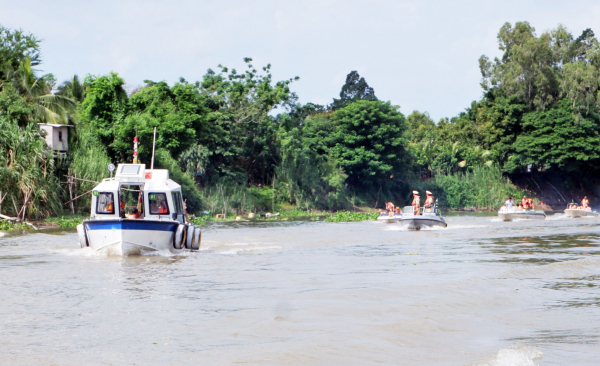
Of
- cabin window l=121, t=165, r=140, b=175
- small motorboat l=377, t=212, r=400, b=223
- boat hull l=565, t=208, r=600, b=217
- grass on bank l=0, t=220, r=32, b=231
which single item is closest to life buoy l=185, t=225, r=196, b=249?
cabin window l=121, t=165, r=140, b=175

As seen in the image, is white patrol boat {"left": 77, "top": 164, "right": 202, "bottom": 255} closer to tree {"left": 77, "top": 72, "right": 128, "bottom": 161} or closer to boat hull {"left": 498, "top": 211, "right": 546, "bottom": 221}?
tree {"left": 77, "top": 72, "right": 128, "bottom": 161}

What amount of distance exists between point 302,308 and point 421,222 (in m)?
19.7

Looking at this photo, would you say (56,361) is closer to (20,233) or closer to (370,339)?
(370,339)

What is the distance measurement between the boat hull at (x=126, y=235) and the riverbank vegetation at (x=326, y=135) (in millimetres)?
18293

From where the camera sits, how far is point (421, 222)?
95.1ft

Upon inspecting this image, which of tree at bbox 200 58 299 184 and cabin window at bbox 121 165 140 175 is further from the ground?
tree at bbox 200 58 299 184

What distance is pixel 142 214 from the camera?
1859 cm

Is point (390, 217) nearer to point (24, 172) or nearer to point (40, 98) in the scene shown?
point (24, 172)

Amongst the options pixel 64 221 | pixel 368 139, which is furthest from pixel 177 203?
pixel 368 139

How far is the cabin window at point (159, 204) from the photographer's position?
18.5 meters

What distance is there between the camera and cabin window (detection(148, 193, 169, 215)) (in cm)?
1847

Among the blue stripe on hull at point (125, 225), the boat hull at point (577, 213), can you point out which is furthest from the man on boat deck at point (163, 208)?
the boat hull at point (577, 213)

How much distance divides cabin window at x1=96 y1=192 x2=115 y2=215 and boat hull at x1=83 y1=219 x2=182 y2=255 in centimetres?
60

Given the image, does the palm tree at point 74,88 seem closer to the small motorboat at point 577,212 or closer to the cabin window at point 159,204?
the cabin window at point 159,204
